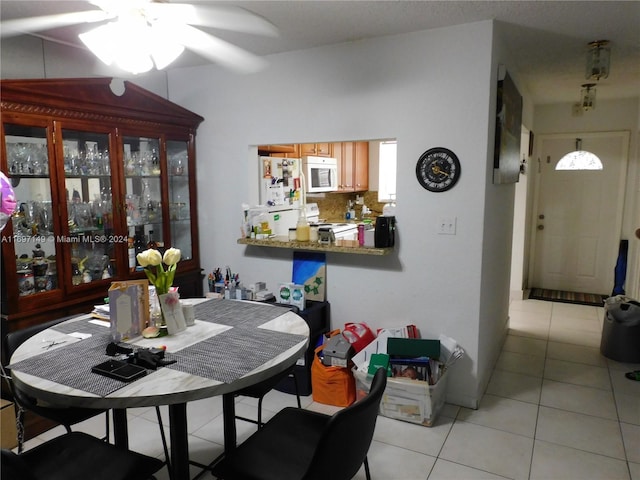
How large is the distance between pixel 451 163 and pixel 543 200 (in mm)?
3551

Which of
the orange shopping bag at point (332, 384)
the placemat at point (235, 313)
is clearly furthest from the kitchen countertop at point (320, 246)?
the placemat at point (235, 313)

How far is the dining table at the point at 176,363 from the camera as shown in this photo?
4.83ft

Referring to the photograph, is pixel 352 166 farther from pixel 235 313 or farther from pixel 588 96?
pixel 235 313

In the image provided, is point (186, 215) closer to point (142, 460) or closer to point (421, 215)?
point (421, 215)

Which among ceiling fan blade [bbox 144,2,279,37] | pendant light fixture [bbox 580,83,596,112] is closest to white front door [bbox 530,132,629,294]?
pendant light fixture [bbox 580,83,596,112]

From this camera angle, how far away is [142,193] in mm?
3441

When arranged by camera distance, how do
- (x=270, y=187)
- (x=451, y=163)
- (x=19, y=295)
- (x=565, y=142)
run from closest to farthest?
1. (x=19, y=295)
2. (x=451, y=163)
3. (x=270, y=187)
4. (x=565, y=142)

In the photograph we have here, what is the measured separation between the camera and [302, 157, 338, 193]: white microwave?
4.64 metres

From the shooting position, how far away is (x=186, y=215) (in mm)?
3789

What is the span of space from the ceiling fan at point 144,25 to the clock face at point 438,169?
1427 mm

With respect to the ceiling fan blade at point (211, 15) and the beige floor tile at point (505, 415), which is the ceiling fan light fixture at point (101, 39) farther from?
the beige floor tile at point (505, 415)

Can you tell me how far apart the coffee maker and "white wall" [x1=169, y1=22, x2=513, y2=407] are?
0.08 metres

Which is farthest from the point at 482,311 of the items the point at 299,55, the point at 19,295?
the point at 19,295

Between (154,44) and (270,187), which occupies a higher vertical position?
(154,44)
